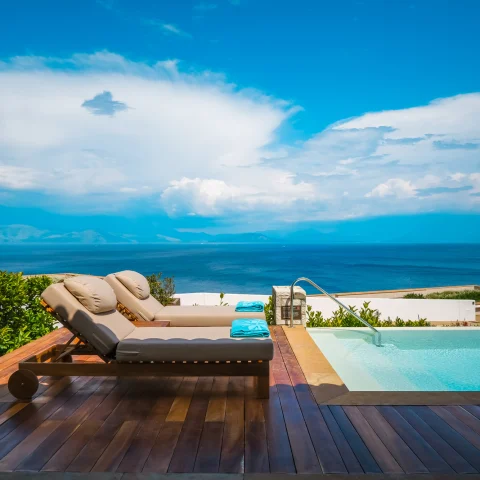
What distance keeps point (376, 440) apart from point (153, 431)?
1343 millimetres

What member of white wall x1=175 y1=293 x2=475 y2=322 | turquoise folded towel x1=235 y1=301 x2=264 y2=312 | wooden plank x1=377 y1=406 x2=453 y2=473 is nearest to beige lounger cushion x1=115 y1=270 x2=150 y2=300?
turquoise folded towel x1=235 y1=301 x2=264 y2=312

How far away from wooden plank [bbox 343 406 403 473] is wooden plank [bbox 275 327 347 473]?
0.19 m

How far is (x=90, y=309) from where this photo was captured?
3625 millimetres

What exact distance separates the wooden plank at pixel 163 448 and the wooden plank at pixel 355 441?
3.34 ft

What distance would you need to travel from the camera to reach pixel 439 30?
29609 mm

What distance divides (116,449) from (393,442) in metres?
1.59

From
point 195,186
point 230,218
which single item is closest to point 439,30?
point 195,186

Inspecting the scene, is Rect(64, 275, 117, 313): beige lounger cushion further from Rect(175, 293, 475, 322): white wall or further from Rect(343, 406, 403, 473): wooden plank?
Rect(175, 293, 475, 322): white wall

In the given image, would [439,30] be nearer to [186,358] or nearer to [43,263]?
[186,358]

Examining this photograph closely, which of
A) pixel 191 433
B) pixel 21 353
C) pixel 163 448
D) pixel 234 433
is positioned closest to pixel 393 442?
pixel 234 433

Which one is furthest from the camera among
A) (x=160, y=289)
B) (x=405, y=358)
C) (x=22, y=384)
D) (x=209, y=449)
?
(x=160, y=289)

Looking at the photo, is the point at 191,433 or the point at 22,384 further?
the point at 22,384

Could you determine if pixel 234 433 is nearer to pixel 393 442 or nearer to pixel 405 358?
pixel 393 442

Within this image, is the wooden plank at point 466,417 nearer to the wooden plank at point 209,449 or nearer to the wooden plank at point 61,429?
the wooden plank at point 209,449
